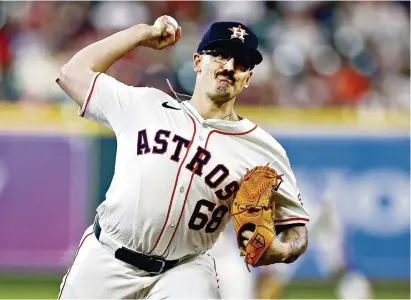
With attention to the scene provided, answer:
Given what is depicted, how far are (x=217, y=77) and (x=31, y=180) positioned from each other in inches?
250

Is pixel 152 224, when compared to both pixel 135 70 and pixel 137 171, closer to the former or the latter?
pixel 137 171

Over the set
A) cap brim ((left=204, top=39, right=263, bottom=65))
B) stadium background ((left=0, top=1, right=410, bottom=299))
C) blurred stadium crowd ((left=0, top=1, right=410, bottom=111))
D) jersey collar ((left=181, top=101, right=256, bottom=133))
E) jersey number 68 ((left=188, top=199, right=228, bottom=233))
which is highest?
cap brim ((left=204, top=39, right=263, bottom=65))

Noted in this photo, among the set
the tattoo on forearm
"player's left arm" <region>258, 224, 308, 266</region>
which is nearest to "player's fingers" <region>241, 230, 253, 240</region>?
"player's left arm" <region>258, 224, 308, 266</region>

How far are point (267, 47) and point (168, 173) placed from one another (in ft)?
23.4

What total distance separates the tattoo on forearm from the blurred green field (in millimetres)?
5284

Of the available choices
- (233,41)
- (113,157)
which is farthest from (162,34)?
(113,157)

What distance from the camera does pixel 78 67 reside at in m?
4.61

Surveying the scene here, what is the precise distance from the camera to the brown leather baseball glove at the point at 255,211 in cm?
427

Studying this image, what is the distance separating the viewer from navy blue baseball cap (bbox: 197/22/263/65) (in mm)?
4594

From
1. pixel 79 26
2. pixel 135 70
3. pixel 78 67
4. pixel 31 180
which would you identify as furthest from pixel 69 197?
pixel 78 67

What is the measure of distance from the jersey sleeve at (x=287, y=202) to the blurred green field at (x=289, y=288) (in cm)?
529

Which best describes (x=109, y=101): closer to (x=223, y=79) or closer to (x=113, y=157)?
(x=223, y=79)

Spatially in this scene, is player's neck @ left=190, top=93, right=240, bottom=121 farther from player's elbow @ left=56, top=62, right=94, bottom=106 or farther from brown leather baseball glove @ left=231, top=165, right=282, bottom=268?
player's elbow @ left=56, top=62, right=94, bottom=106

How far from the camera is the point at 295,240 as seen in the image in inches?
177
